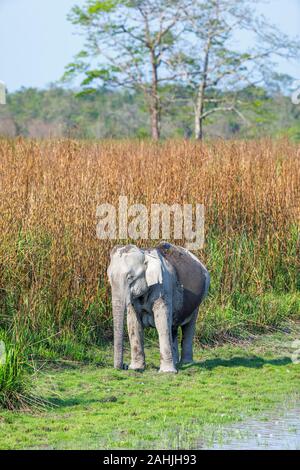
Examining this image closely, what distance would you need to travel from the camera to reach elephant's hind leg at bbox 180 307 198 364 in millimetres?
6598

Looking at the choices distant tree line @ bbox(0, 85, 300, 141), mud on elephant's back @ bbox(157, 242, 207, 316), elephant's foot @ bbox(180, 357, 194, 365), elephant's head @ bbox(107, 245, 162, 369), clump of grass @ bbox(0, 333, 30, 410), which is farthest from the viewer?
distant tree line @ bbox(0, 85, 300, 141)

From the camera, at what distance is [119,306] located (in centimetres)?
607

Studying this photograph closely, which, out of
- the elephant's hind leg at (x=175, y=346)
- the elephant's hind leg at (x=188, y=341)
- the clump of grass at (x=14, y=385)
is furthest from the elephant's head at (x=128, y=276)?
the clump of grass at (x=14, y=385)

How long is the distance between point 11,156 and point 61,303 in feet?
6.73

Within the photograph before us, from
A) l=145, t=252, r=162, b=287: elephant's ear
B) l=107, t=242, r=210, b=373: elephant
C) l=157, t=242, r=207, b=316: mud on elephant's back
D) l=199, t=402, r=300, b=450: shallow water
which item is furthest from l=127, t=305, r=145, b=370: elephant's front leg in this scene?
l=199, t=402, r=300, b=450: shallow water

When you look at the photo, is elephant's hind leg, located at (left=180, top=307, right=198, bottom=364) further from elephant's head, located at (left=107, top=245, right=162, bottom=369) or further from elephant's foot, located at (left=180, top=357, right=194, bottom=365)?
→ elephant's head, located at (left=107, top=245, right=162, bottom=369)

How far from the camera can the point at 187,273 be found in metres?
6.43

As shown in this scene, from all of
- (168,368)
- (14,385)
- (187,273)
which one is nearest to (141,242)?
(187,273)

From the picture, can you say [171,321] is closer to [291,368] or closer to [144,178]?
[291,368]

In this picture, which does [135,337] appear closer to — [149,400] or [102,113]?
[149,400]

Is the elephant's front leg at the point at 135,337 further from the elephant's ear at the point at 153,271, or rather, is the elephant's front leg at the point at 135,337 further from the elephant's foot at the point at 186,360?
the elephant's foot at the point at 186,360

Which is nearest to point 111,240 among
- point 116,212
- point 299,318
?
point 116,212

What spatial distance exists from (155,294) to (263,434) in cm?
142

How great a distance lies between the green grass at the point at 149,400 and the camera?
4793mm
